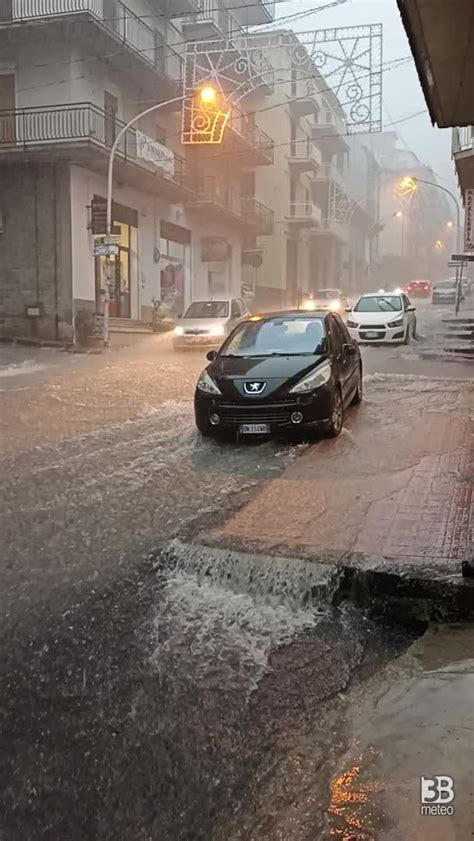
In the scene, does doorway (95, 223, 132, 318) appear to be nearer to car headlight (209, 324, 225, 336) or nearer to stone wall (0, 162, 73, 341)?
stone wall (0, 162, 73, 341)

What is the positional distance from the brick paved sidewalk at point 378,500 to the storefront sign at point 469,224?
1432cm

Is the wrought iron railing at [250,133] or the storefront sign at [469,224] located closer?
the storefront sign at [469,224]

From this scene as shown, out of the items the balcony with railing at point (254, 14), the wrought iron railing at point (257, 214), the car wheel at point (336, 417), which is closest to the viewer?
the car wheel at point (336, 417)

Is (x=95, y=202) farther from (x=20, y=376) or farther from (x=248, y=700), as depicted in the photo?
(x=248, y=700)

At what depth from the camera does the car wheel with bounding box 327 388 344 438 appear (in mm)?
9181

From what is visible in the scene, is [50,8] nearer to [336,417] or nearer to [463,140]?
[463,140]

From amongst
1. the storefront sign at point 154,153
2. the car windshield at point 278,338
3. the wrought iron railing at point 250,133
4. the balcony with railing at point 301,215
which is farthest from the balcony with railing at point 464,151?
the balcony with railing at point 301,215

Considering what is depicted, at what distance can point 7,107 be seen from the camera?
2406cm

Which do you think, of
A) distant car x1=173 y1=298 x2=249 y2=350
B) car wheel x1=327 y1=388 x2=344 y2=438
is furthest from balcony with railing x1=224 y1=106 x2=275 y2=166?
car wheel x1=327 y1=388 x2=344 y2=438

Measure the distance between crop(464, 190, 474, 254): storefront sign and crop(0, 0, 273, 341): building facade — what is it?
30.0ft

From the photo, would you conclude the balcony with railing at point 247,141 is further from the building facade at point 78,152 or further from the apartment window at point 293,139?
the apartment window at point 293,139

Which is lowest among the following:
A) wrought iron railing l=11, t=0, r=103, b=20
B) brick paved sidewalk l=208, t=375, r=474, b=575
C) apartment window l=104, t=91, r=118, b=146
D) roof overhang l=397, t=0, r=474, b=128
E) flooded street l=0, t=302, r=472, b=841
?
flooded street l=0, t=302, r=472, b=841

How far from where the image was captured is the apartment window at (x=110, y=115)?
24283 millimetres

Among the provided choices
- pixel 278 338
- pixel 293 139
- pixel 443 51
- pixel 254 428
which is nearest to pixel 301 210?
pixel 293 139
